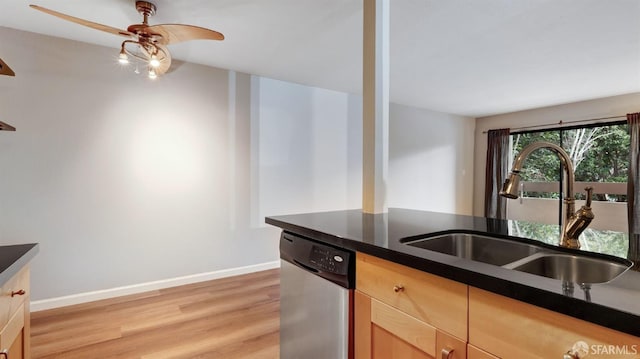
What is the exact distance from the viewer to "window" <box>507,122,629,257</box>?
4555 millimetres

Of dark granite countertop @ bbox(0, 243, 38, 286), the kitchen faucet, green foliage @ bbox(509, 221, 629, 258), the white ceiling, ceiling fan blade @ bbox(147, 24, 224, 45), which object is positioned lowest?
dark granite countertop @ bbox(0, 243, 38, 286)

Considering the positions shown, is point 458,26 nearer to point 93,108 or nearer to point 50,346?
point 93,108

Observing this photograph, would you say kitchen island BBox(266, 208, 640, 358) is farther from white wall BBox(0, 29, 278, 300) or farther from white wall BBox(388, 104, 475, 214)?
white wall BBox(388, 104, 475, 214)

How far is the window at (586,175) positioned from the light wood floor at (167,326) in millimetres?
4134

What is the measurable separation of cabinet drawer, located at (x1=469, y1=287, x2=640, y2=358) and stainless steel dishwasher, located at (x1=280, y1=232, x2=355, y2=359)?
50 centimetres

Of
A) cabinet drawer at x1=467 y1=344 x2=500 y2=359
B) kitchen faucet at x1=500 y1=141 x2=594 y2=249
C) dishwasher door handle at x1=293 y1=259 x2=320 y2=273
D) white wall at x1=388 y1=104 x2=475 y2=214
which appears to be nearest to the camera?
cabinet drawer at x1=467 y1=344 x2=500 y2=359

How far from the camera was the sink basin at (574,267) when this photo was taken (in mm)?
933

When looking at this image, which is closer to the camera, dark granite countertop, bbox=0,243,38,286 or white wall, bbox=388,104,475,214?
dark granite countertop, bbox=0,243,38,286

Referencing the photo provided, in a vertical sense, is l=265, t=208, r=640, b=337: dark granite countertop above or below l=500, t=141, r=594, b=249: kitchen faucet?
below

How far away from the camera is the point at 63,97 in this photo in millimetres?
2693

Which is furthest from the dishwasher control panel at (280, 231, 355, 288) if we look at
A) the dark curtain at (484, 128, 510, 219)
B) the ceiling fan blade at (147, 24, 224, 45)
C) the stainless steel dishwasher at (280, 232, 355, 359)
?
the dark curtain at (484, 128, 510, 219)

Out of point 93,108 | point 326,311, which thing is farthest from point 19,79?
point 326,311

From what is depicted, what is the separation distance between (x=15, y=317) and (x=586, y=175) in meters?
6.52

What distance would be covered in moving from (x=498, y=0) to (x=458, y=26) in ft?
1.26
